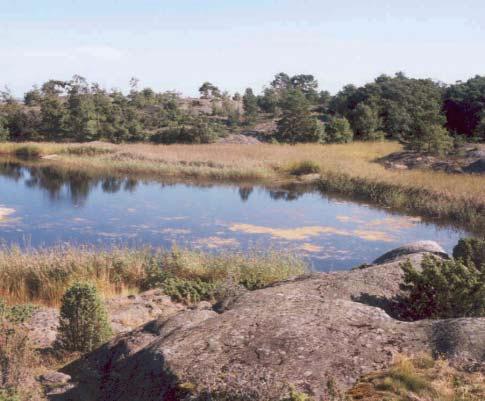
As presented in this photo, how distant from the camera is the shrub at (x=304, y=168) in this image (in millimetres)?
30291

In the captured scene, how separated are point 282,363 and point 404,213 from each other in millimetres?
17782

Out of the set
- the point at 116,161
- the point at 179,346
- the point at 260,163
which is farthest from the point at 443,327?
the point at 116,161

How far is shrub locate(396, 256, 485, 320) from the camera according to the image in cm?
654

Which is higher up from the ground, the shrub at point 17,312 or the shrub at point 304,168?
the shrub at point 304,168

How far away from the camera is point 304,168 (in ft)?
102

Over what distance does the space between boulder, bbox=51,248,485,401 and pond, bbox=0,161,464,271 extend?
26.9ft

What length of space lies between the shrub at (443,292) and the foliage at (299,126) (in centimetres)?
3777

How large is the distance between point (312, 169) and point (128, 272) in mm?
19959

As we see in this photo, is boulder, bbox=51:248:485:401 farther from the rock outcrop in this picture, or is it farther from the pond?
the pond

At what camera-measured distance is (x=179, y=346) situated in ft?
17.9

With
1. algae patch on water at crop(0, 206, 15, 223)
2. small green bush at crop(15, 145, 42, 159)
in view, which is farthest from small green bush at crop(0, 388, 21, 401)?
small green bush at crop(15, 145, 42, 159)

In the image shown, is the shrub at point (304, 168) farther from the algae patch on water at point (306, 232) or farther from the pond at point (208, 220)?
the algae patch on water at point (306, 232)

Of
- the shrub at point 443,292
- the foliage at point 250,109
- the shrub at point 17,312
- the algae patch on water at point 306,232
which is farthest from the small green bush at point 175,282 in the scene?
the foliage at point 250,109

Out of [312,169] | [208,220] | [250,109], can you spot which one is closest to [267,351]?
[208,220]
